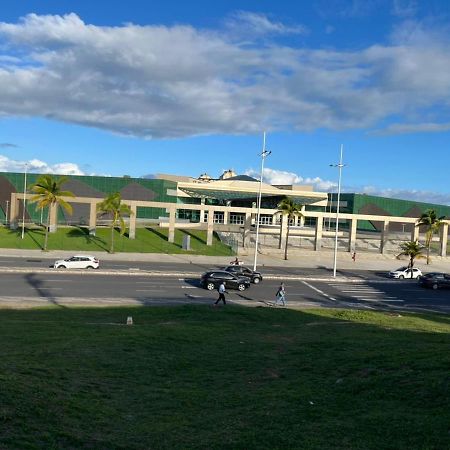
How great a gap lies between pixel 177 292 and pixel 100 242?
2976cm

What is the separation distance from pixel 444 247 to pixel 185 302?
186 ft

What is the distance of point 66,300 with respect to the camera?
2734 cm

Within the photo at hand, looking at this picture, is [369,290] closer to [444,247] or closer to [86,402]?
[86,402]

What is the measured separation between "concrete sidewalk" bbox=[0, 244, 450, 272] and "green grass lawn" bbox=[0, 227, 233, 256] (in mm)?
2478

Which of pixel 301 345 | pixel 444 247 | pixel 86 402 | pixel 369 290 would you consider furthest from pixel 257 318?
pixel 444 247

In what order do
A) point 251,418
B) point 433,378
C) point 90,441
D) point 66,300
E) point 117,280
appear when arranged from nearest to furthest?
point 90,441 < point 251,418 < point 433,378 < point 66,300 < point 117,280

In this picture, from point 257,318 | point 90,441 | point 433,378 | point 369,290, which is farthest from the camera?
point 369,290

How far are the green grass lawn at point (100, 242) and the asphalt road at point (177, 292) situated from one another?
1809cm

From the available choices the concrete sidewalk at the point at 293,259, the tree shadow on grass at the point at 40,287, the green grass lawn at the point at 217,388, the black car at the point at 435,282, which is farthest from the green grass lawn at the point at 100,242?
the green grass lawn at the point at 217,388

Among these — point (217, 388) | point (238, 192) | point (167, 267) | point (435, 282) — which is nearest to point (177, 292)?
point (167, 267)

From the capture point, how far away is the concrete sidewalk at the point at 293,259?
172 feet

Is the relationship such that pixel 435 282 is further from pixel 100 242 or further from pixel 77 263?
pixel 100 242

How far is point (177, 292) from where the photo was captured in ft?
109

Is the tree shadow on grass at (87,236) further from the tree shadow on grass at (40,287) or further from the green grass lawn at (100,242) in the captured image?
the tree shadow on grass at (40,287)
